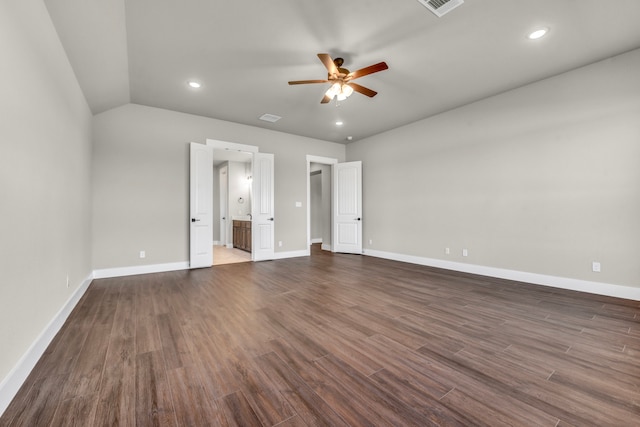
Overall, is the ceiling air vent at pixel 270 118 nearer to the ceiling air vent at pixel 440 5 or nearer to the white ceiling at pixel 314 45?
the white ceiling at pixel 314 45

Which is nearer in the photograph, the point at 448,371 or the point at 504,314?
the point at 448,371

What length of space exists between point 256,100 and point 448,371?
14.7 ft

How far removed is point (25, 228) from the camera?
186 centimetres

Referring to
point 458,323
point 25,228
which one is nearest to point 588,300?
point 458,323

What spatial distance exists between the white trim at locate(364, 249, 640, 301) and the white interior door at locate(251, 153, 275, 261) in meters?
3.17

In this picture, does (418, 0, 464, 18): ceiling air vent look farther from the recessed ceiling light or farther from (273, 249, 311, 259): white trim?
(273, 249, 311, 259): white trim

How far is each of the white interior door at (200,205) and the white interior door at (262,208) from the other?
0.98 m

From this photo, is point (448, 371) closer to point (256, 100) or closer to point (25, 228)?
point (25, 228)

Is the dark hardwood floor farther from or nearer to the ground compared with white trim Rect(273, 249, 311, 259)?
nearer to the ground

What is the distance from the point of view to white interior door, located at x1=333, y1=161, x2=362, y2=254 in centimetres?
687

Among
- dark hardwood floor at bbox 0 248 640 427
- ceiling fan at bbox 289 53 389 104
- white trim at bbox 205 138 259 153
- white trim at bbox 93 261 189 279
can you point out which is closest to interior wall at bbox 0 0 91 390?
dark hardwood floor at bbox 0 248 640 427

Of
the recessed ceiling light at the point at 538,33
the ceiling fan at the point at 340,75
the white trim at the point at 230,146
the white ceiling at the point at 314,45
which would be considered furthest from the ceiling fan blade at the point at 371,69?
the white trim at the point at 230,146

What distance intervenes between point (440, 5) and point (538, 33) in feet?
4.34

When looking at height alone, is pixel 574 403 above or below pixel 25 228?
below
